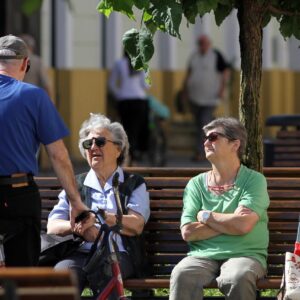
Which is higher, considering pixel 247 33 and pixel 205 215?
pixel 247 33

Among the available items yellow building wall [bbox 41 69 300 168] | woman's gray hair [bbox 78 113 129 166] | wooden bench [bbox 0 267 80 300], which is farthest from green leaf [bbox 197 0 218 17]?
yellow building wall [bbox 41 69 300 168]

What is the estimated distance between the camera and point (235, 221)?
7.72 meters

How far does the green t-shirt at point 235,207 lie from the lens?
25.5ft

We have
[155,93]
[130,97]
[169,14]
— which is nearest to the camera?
[169,14]

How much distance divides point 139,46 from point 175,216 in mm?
1031

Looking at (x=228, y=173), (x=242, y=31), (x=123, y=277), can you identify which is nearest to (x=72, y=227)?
(x=123, y=277)

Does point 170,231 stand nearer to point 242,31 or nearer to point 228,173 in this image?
point 228,173

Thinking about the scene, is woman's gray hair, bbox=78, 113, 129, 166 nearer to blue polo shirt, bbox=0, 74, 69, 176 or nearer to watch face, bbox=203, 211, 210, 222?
watch face, bbox=203, 211, 210, 222

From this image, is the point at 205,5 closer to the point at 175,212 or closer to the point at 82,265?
the point at 175,212

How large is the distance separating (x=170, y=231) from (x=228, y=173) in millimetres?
585

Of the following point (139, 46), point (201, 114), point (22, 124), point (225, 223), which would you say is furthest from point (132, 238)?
point (201, 114)

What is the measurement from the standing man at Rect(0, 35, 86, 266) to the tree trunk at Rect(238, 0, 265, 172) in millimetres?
1507

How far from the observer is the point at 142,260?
808 cm

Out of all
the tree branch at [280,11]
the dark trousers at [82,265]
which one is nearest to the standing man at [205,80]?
the tree branch at [280,11]
